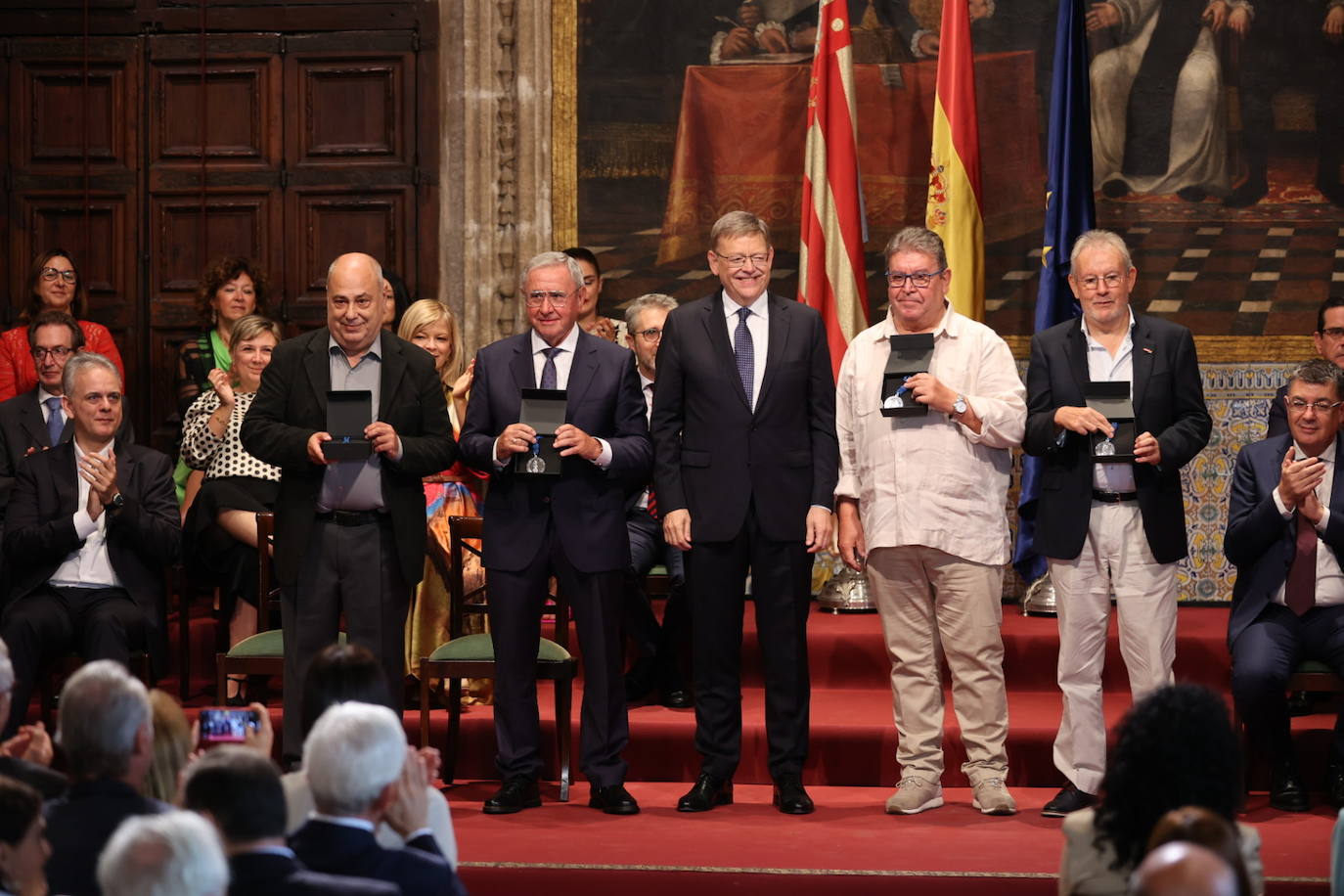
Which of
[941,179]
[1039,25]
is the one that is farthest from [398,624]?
[1039,25]

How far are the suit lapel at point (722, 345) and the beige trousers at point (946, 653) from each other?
2.32 ft

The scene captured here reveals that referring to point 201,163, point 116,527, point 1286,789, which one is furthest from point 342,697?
point 201,163

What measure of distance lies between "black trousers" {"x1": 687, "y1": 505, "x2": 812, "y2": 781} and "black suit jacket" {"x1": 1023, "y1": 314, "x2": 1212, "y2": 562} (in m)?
0.83

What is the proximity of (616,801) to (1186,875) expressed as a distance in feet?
10.8

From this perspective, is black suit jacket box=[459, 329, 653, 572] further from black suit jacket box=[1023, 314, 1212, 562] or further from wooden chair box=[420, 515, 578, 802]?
black suit jacket box=[1023, 314, 1212, 562]

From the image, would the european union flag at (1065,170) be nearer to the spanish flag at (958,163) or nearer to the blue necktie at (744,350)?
the spanish flag at (958,163)

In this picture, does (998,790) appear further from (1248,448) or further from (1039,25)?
(1039,25)

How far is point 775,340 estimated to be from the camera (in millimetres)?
5527

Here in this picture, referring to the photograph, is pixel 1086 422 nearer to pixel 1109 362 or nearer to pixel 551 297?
pixel 1109 362

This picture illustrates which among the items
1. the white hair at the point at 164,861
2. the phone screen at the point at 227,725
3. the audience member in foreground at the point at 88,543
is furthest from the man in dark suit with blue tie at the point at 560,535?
the white hair at the point at 164,861

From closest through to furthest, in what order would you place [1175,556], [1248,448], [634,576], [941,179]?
[1175,556] → [1248,448] → [634,576] → [941,179]

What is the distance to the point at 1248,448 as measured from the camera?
5934mm

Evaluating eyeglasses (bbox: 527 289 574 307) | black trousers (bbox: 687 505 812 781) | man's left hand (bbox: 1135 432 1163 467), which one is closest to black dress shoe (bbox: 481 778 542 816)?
black trousers (bbox: 687 505 812 781)

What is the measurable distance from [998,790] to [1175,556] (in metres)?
0.93
